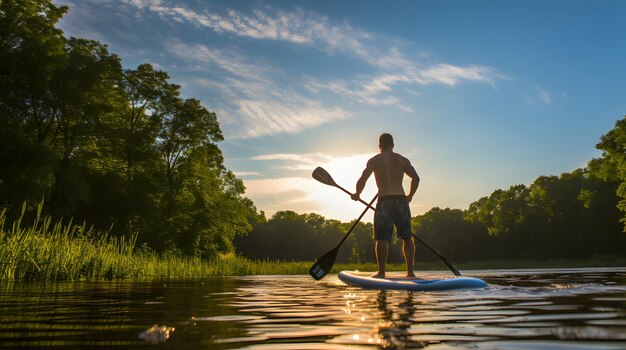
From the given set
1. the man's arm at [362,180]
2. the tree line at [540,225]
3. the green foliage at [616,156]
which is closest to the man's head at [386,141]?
the man's arm at [362,180]

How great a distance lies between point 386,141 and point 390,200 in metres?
1.07

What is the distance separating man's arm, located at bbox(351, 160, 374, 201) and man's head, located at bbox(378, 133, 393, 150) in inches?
14.9

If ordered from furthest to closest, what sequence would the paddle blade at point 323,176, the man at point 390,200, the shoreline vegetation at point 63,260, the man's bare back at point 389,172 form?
the paddle blade at point 323,176 → the shoreline vegetation at point 63,260 → the man's bare back at point 389,172 → the man at point 390,200

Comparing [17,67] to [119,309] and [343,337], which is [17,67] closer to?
[119,309]

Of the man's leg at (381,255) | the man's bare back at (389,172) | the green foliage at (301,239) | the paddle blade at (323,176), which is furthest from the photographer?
the green foliage at (301,239)

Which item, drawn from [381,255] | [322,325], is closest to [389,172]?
[381,255]

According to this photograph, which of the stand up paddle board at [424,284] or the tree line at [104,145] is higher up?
the tree line at [104,145]

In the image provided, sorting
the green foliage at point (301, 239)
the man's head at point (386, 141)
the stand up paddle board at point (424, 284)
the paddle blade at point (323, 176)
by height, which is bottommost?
the stand up paddle board at point (424, 284)

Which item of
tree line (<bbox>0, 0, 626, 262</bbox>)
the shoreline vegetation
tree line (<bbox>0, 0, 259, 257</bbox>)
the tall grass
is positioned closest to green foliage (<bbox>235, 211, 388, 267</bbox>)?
tree line (<bbox>0, 0, 626, 262</bbox>)

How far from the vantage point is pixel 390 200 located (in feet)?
30.9

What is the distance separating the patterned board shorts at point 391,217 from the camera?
366 inches

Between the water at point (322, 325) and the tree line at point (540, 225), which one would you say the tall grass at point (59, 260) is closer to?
the water at point (322, 325)

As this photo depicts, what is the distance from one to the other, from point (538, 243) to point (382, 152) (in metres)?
70.9

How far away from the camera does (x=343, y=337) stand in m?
3.00
